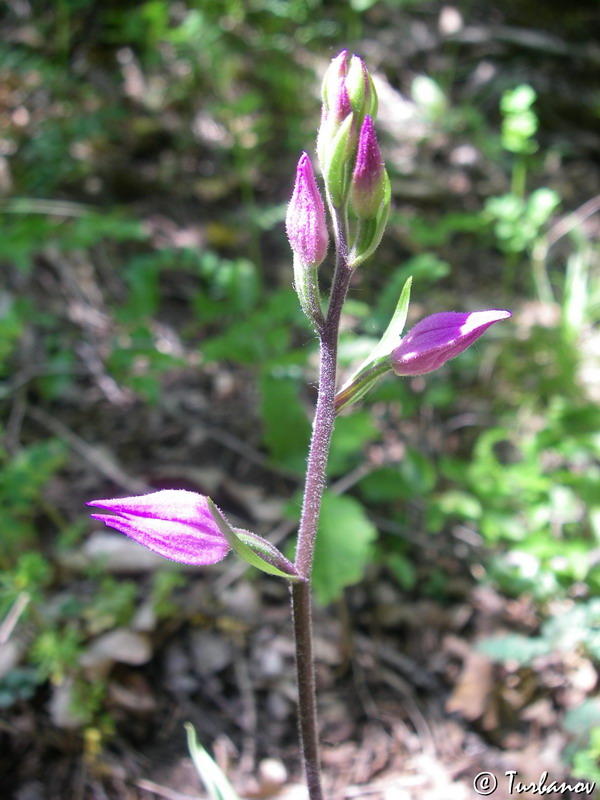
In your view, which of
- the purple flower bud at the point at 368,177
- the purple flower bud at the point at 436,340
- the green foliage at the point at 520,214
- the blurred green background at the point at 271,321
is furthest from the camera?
the green foliage at the point at 520,214

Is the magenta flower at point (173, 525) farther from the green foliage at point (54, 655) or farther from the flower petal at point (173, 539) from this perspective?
the green foliage at point (54, 655)

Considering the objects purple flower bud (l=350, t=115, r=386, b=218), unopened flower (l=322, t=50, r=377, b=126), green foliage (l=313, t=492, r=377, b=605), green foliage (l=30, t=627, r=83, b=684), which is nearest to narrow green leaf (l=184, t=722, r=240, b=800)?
green foliage (l=30, t=627, r=83, b=684)

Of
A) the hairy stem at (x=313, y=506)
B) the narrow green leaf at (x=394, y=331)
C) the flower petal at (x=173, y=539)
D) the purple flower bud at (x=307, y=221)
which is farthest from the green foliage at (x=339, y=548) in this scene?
the purple flower bud at (x=307, y=221)

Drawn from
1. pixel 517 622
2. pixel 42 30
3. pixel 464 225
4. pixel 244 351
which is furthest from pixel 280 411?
pixel 42 30

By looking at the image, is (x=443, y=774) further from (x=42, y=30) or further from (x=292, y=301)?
(x=42, y=30)

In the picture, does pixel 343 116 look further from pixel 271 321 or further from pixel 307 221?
pixel 271 321

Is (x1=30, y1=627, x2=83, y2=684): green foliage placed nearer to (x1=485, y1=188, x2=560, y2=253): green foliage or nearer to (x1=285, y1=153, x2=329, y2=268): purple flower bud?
(x1=285, y1=153, x2=329, y2=268): purple flower bud

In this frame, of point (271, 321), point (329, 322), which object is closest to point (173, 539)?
point (329, 322)
